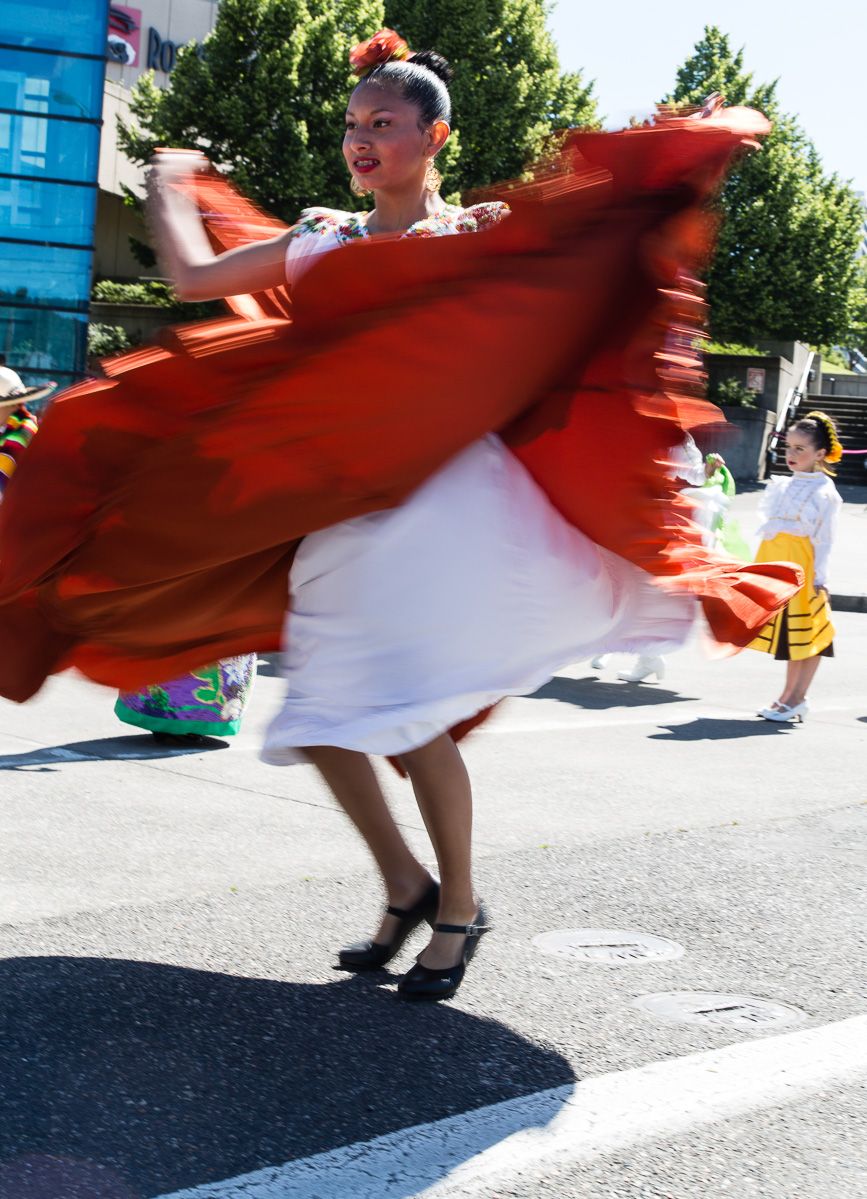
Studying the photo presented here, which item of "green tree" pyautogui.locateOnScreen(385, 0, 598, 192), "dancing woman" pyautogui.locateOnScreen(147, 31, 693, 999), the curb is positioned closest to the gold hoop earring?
"dancing woman" pyautogui.locateOnScreen(147, 31, 693, 999)

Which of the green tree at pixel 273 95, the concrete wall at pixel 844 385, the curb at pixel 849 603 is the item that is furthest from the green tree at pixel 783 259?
the curb at pixel 849 603

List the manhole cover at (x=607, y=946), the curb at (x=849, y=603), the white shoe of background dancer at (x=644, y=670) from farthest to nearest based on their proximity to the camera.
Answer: the curb at (x=849, y=603) → the white shoe of background dancer at (x=644, y=670) → the manhole cover at (x=607, y=946)

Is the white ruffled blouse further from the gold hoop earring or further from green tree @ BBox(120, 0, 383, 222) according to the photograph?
green tree @ BBox(120, 0, 383, 222)

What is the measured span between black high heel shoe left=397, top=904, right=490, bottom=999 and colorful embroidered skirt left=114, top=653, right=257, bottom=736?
2912mm

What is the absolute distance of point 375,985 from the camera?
318 centimetres

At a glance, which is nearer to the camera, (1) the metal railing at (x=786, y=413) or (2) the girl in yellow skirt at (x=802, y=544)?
(2) the girl in yellow skirt at (x=802, y=544)

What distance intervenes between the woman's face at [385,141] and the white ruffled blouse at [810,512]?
215 inches

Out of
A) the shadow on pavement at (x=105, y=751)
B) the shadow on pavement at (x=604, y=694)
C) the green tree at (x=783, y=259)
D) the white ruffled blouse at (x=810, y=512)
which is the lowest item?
the shadow on pavement at (x=604, y=694)

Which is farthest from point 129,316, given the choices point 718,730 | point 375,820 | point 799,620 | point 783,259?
point 375,820

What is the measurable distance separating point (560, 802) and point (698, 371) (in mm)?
2685

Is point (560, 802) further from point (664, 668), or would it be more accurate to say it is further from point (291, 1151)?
point (664, 668)

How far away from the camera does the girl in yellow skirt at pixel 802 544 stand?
7934mm

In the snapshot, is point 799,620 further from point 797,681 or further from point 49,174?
point 49,174

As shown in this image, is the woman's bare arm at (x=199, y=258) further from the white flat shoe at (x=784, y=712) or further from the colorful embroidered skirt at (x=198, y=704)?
the white flat shoe at (x=784, y=712)
